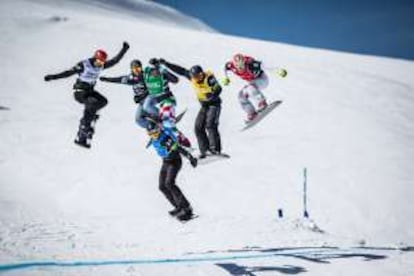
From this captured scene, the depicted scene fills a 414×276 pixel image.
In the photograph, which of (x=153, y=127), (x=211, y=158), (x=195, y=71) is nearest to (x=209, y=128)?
(x=211, y=158)

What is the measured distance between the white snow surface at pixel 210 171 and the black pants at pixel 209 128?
193 centimetres

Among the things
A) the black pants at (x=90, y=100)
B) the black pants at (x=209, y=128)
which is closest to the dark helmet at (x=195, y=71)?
the black pants at (x=209, y=128)

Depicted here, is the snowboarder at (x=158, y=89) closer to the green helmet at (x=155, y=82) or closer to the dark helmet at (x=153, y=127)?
the green helmet at (x=155, y=82)

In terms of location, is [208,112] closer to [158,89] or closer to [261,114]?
[261,114]

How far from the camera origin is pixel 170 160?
10.1 m

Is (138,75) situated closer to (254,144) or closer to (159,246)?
(159,246)

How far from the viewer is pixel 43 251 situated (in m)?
8.88

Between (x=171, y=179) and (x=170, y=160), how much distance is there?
366 millimetres

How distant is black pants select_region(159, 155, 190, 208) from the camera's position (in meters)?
10.1

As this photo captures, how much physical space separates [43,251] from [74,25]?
116 feet

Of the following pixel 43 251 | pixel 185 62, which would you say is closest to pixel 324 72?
pixel 185 62

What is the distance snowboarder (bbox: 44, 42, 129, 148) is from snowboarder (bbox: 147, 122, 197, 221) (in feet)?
7.46

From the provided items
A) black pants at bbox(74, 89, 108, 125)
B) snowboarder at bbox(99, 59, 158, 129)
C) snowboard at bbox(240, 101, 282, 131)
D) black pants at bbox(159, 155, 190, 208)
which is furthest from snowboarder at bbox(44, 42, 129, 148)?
snowboard at bbox(240, 101, 282, 131)

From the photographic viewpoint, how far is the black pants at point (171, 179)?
10.1 metres
